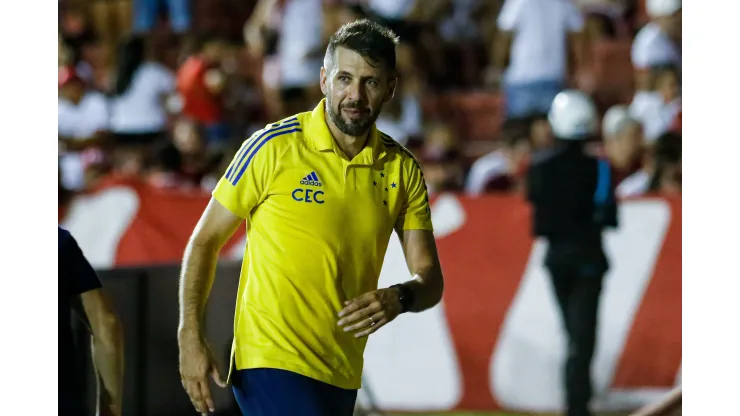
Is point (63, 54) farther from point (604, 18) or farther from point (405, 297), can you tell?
point (405, 297)

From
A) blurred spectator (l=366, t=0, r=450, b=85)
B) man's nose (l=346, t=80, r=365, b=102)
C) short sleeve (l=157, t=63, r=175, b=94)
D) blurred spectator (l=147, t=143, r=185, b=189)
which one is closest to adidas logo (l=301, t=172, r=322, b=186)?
man's nose (l=346, t=80, r=365, b=102)

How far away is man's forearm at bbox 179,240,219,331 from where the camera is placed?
3.95 meters

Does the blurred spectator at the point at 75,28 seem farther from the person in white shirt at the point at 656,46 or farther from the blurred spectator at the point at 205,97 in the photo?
the person in white shirt at the point at 656,46

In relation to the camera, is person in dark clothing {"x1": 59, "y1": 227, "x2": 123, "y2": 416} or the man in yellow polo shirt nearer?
the man in yellow polo shirt

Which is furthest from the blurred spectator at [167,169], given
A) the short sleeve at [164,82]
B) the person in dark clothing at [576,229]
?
the person in dark clothing at [576,229]

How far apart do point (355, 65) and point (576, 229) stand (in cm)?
365

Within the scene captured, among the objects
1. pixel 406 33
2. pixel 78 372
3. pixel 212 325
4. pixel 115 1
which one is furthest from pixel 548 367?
pixel 115 1

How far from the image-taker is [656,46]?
30.8 ft

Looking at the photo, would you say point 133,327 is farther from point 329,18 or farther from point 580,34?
point 580,34

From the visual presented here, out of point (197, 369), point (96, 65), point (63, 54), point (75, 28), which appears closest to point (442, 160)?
point (63, 54)

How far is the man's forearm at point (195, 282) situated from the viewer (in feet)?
13.0

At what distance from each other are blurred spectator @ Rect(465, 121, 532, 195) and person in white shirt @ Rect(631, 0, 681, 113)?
102 cm

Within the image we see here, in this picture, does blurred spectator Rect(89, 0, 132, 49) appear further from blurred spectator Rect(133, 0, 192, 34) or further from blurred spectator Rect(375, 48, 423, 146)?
blurred spectator Rect(375, 48, 423, 146)
